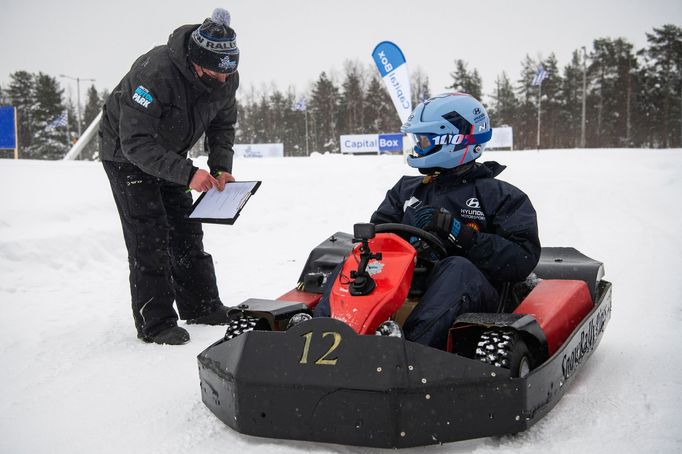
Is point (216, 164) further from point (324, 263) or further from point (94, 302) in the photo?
point (94, 302)

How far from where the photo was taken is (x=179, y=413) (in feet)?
9.08

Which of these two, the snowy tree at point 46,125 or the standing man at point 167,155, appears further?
the snowy tree at point 46,125

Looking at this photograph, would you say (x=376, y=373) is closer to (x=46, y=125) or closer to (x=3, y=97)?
(x=46, y=125)

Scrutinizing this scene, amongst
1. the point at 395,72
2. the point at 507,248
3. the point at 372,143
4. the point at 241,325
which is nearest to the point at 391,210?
the point at 507,248

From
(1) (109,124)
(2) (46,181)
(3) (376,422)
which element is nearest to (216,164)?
(1) (109,124)

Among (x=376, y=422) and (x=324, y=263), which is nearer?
(x=376, y=422)

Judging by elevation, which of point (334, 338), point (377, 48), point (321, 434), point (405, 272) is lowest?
point (321, 434)

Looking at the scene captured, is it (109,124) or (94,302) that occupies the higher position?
(109,124)

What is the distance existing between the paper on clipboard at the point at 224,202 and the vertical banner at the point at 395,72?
426 inches

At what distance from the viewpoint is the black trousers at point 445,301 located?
2.56 meters

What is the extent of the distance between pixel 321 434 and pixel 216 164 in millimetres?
2719

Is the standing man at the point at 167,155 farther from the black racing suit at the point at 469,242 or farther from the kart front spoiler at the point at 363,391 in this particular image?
the kart front spoiler at the point at 363,391

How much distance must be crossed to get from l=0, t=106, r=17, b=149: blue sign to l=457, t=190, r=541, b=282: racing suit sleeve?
551 inches

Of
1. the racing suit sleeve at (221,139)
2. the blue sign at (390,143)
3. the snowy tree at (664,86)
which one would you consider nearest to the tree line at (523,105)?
the snowy tree at (664,86)
